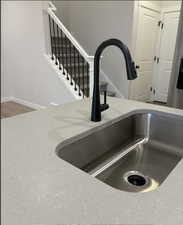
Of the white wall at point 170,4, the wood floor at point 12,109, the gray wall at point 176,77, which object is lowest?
the wood floor at point 12,109

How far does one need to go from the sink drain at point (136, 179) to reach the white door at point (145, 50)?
326 centimetres

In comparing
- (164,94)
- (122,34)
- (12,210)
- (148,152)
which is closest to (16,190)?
(12,210)

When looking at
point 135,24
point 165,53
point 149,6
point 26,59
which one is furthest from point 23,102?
point 165,53

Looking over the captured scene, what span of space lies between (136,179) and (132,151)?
0.18 metres

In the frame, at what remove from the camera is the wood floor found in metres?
3.92

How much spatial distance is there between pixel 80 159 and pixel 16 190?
37cm

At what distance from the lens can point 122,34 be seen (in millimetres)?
3664

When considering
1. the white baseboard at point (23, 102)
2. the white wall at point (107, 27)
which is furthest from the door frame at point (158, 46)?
the white baseboard at point (23, 102)

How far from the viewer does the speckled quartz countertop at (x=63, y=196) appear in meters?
0.38

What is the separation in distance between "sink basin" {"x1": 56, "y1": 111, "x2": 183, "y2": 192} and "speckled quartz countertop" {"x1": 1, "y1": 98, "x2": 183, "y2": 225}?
0.14m

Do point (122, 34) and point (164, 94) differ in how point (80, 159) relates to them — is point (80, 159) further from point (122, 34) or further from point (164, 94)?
point (164, 94)

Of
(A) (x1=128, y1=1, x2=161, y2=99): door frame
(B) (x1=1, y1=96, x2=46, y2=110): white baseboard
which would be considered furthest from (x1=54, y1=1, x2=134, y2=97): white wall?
(B) (x1=1, y1=96, x2=46, y2=110): white baseboard

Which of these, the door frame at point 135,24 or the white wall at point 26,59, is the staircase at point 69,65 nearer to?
the white wall at point 26,59

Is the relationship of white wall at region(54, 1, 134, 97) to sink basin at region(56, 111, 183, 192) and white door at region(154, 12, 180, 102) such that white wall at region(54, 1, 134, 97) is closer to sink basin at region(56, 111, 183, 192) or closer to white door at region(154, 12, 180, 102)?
white door at region(154, 12, 180, 102)
